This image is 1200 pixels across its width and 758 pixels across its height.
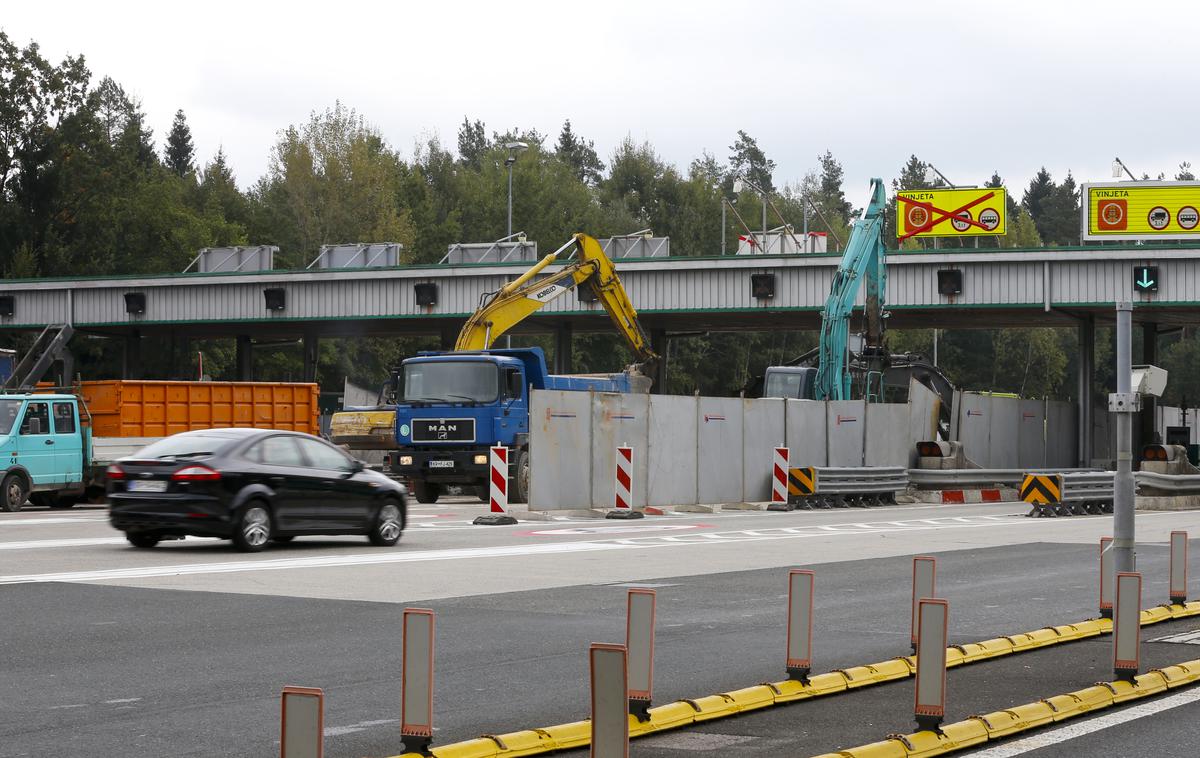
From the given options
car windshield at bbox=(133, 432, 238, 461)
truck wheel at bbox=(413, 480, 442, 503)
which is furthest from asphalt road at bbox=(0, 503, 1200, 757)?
truck wheel at bbox=(413, 480, 442, 503)

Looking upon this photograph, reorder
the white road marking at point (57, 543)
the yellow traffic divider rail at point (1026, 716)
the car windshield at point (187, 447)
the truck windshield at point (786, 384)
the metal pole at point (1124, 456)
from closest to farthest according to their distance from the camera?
1. the yellow traffic divider rail at point (1026, 716)
2. the metal pole at point (1124, 456)
3. the car windshield at point (187, 447)
4. the white road marking at point (57, 543)
5. the truck windshield at point (786, 384)

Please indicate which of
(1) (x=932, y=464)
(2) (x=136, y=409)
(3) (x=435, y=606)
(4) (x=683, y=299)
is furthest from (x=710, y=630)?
(4) (x=683, y=299)

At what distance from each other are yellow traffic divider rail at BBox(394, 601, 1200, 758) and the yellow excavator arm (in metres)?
25.4

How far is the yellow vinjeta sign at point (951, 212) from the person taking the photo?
56562 millimetres

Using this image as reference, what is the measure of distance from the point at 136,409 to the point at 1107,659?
25205 mm

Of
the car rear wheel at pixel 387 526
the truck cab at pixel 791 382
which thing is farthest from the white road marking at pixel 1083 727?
the truck cab at pixel 791 382

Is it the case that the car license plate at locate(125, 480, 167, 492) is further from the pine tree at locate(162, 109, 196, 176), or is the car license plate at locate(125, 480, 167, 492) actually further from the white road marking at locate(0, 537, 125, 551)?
the pine tree at locate(162, 109, 196, 176)

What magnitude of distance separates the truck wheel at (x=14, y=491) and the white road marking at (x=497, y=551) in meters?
11.2

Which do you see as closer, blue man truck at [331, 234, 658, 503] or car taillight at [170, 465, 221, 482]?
car taillight at [170, 465, 221, 482]

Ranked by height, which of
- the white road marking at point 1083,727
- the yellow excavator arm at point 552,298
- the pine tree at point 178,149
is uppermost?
the pine tree at point 178,149

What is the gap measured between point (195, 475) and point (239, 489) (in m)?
0.59

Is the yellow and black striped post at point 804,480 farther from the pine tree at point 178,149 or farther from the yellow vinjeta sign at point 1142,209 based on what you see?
the pine tree at point 178,149

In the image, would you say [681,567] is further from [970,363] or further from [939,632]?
[970,363]

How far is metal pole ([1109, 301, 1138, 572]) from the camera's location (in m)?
11.4
